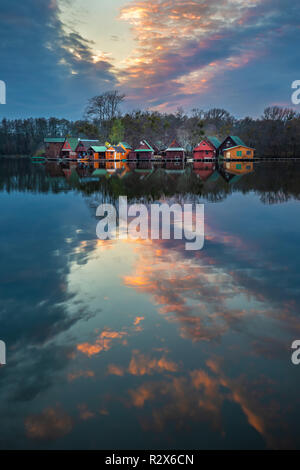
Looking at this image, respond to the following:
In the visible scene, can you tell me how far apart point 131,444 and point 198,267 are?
225 inches

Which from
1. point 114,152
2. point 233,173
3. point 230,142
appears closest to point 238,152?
point 230,142

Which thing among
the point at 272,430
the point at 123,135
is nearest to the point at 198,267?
the point at 272,430

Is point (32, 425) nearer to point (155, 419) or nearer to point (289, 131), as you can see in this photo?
point (155, 419)

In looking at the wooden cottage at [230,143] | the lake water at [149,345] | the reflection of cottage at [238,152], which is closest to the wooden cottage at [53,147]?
the wooden cottage at [230,143]

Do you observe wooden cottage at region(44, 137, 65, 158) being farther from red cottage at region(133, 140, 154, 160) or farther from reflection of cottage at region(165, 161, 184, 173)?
reflection of cottage at region(165, 161, 184, 173)

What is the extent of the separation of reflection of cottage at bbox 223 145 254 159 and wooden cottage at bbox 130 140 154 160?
2180cm

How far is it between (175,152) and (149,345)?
8504 centimetres

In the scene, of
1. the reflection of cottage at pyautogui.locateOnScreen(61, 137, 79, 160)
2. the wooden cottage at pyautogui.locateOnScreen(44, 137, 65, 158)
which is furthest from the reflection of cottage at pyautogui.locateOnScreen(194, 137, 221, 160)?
the wooden cottage at pyautogui.locateOnScreen(44, 137, 65, 158)

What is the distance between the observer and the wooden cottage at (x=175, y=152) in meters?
83.7

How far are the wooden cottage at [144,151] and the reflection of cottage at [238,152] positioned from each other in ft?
71.5

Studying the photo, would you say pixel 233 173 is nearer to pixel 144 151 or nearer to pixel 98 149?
pixel 144 151
